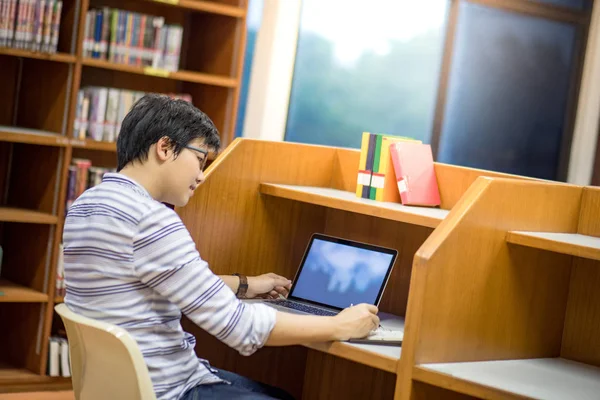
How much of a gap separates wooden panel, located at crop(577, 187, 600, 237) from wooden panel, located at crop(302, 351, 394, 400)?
81 cm

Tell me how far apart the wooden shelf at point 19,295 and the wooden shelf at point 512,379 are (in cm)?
217

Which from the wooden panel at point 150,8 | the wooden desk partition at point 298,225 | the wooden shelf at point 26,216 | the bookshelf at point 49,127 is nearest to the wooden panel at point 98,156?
the bookshelf at point 49,127

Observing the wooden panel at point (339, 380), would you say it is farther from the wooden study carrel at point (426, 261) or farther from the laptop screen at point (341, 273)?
the laptop screen at point (341, 273)

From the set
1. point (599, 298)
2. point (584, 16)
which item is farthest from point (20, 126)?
point (584, 16)

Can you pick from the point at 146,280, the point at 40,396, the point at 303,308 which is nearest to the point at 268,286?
the point at 303,308

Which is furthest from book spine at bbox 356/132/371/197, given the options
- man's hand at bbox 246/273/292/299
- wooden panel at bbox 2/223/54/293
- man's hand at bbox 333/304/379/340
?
wooden panel at bbox 2/223/54/293

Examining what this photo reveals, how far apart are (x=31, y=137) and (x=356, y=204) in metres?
1.71

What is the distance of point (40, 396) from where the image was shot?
12.3 feet

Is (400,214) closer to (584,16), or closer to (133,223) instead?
(133,223)

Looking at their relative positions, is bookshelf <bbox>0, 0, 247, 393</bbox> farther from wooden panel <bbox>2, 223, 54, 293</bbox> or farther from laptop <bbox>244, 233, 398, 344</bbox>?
laptop <bbox>244, 233, 398, 344</bbox>

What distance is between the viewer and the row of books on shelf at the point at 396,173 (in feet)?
8.41

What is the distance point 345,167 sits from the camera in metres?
2.89

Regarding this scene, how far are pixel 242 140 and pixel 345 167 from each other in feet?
1.29

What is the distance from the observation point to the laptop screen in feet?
8.25
